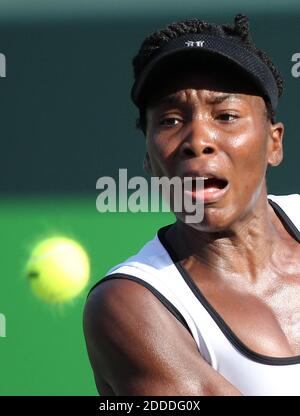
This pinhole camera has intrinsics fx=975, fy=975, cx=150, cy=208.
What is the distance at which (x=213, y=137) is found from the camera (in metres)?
1.93

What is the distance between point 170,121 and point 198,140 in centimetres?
9

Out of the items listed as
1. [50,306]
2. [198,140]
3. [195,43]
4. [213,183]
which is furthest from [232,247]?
[50,306]

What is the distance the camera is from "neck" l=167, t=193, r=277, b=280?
207 centimetres

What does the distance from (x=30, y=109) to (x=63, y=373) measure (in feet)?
3.32

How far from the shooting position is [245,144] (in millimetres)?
1961

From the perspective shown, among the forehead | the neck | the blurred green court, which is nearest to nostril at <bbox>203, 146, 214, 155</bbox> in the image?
the forehead

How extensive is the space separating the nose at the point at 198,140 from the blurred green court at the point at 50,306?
5.47 ft

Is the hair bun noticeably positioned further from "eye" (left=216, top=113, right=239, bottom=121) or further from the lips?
the lips

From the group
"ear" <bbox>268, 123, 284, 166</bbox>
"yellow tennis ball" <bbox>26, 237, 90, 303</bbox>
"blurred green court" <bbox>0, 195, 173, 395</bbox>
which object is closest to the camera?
"ear" <bbox>268, 123, 284, 166</bbox>

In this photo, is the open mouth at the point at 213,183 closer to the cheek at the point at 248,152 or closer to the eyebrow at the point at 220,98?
the cheek at the point at 248,152

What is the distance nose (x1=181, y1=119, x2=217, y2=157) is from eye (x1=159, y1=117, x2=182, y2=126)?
3 cm

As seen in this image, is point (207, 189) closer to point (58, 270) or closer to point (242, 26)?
point (242, 26)

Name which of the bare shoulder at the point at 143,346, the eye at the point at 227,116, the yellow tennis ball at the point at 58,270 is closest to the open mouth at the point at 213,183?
the eye at the point at 227,116

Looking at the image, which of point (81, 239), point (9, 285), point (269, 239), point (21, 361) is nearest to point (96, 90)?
point (81, 239)
